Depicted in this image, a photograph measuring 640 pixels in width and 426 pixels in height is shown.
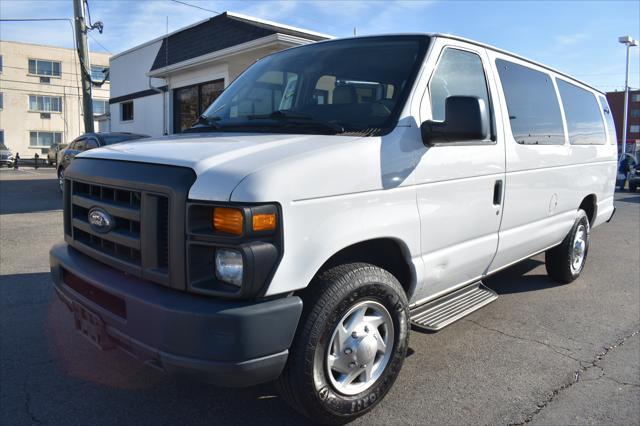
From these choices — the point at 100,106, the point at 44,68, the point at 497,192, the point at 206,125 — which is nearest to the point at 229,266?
the point at 206,125

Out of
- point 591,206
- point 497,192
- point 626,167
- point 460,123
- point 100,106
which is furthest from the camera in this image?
point 100,106

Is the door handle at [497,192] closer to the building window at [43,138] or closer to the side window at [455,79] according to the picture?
the side window at [455,79]

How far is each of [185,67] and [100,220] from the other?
12.7 m

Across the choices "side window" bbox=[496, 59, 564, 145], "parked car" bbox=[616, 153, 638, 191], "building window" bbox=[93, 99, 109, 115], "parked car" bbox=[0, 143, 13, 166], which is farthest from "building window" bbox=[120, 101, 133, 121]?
"building window" bbox=[93, 99, 109, 115]

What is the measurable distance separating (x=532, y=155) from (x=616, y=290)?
7.99ft

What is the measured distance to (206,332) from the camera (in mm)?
2193

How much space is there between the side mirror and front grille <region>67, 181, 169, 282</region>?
5.14ft

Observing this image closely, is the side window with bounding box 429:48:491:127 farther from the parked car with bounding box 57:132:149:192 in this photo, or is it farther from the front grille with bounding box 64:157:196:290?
the parked car with bounding box 57:132:149:192

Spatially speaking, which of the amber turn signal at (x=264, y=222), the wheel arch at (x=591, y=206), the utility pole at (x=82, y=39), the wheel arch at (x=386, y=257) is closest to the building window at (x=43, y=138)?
the utility pole at (x=82, y=39)

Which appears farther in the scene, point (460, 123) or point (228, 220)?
point (460, 123)

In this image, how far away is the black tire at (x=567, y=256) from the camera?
5365 mm

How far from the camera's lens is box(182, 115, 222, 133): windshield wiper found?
139 inches

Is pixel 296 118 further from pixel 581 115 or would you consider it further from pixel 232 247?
pixel 581 115

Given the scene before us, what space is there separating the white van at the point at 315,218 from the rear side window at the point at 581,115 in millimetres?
1029
